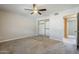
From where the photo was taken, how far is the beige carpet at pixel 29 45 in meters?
1.41

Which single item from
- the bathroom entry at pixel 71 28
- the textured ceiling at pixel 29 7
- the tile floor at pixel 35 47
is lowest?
the tile floor at pixel 35 47

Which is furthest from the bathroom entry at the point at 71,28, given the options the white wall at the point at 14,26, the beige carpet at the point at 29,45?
the white wall at the point at 14,26

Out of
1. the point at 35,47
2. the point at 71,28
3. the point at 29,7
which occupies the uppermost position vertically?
the point at 29,7

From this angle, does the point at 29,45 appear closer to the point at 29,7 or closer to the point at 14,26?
the point at 14,26

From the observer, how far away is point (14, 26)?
149cm

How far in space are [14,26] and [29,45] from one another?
17.7 inches

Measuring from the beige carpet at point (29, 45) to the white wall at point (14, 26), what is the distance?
11 cm

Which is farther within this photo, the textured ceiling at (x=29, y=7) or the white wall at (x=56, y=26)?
the white wall at (x=56, y=26)

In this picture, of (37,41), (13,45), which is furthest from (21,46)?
(37,41)

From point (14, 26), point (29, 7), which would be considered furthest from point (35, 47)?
point (29, 7)

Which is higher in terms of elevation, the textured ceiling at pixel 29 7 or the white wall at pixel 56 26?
the textured ceiling at pixel 29 7

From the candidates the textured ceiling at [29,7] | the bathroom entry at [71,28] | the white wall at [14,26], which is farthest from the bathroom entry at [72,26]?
the white wall at [14,26]

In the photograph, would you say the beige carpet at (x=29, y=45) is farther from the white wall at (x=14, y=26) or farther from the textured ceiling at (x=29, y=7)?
the textured ceiling at (x=29, y=7)
